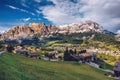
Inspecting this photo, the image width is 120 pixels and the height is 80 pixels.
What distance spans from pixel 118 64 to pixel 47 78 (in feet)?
239

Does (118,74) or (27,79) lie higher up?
(27,79)

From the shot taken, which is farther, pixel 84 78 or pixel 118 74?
pixel 118 74

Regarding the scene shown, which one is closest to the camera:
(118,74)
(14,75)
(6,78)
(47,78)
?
(6,78)

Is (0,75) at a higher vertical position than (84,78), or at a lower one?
higher

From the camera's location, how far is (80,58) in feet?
454

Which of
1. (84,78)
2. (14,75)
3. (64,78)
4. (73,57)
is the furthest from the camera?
(73,57)

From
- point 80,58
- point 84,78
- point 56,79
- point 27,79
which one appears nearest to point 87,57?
point 80,58

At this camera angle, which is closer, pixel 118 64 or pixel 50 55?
pixel 118 64

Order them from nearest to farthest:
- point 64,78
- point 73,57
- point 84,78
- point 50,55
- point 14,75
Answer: point 14,75 < point 64,78 < point 84,78 < point 73,57 < point 50,55

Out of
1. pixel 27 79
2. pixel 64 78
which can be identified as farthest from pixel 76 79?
pixel 27 79

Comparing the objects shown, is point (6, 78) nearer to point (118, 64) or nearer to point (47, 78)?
point (47, 78)

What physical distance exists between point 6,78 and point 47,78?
48.3 feet

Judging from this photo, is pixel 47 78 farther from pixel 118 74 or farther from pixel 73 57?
pixel 73 57

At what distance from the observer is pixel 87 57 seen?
14462 cm
